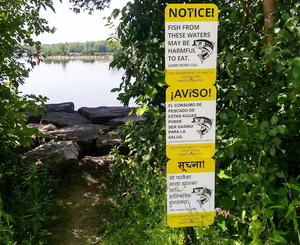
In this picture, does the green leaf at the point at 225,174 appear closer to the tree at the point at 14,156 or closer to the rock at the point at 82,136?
the tree at the point at 14,156

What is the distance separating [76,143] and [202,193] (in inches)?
131

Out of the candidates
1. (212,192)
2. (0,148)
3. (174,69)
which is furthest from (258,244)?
(0,148)

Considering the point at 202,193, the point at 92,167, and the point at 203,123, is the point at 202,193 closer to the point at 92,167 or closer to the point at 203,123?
the point at 203,123

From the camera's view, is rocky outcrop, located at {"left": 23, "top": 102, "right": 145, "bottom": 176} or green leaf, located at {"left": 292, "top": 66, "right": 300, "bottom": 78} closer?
green leaf, located at {"left": 292, "top": 66, "right": 300, "bottom": 78}

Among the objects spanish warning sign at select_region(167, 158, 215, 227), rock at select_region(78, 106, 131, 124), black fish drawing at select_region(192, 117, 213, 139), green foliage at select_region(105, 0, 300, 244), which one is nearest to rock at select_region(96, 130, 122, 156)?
green foliage at select_region(105, 0, 300, 244)

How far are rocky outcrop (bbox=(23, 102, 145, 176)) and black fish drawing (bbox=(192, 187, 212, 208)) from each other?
→ 1.52 meters

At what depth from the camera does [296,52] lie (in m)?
2.17

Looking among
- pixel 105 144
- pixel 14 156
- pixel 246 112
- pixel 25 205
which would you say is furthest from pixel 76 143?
pixel 246 112

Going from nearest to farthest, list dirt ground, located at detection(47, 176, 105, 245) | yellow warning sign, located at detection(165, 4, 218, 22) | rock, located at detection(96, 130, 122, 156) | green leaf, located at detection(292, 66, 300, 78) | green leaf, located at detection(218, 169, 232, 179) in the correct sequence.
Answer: green leaf, located at detection(292, 66, 300, 78) < yellow warning sign, located at detection(165, 4, 218, 22) < green leaf, located at detection(218, 169, 232, 179) < dirt ground, located at detection(47, 176, 105, 245) < rock, located at detection(96, 130, 122, 156)

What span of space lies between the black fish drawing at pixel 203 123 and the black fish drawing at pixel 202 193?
0.38 metres

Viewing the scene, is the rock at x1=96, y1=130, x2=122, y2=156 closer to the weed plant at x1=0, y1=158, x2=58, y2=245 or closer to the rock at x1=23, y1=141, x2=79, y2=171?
the rock at x1=23, y1=141, x2=79, y2=171

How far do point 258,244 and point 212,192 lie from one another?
45 centimetres

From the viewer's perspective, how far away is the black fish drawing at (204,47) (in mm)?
2020

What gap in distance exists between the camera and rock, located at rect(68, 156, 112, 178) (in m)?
4.61
